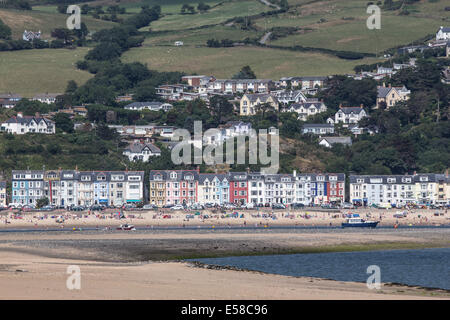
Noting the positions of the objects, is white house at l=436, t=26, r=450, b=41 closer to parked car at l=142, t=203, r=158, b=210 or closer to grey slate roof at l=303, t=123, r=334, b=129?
grey slate roof at l=303, t=123, r=334, b=129

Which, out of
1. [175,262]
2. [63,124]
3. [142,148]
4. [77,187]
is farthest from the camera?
[63,124]

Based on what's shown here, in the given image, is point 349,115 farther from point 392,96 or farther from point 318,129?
point 392,96

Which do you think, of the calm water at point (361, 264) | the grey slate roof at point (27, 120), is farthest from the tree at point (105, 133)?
the calm water at point (361, 264)

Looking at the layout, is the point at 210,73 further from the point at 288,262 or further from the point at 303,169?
the point at 288,262

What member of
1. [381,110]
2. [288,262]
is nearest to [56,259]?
[288,262]

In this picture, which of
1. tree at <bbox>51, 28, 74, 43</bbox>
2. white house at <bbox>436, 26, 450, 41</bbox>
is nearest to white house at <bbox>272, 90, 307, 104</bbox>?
white house at <bbox>436, 26, 450, 41</bbox>

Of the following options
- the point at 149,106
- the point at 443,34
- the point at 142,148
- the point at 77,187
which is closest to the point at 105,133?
the point at 142,148
